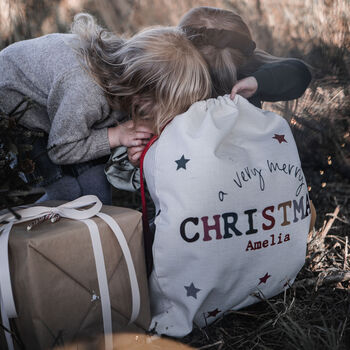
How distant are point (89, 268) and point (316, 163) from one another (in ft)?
3.85

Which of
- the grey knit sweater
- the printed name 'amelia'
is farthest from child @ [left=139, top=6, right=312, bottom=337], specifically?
the grey knit sweater

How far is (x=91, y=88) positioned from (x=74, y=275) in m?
0.53

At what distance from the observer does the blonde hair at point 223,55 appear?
131 centimetres

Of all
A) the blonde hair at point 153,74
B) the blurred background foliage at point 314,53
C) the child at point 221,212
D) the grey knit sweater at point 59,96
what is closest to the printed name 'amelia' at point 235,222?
the child at point 221,212

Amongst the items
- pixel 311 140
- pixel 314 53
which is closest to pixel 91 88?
pixel 311 140

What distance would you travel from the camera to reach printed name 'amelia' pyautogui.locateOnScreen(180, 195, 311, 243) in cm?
99

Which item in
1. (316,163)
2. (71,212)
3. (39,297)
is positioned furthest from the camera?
(316,163)

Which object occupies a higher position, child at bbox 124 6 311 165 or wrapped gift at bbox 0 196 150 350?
child at bbox 124 6 311 165

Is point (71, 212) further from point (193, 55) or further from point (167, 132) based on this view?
point (193, 55)

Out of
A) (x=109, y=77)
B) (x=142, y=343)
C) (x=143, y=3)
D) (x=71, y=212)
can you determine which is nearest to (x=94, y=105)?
(x=109, y=77)

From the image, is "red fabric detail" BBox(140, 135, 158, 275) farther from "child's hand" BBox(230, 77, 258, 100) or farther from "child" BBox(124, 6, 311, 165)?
"child's hand" BBox(230, 77, 258, 100)

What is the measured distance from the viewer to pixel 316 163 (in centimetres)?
177

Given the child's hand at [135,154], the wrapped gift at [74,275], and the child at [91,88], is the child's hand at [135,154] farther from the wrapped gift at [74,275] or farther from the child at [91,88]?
the wrapped gift at [74,275]

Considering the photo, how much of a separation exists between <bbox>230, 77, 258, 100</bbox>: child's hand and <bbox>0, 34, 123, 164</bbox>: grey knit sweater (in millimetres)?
373
